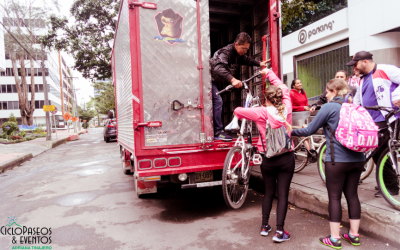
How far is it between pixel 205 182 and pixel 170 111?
1.15 metres

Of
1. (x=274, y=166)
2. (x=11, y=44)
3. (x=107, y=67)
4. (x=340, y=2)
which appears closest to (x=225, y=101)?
(x=274, y=166)

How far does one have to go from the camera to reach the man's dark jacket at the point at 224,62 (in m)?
4.18

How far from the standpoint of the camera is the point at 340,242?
2.84 meters

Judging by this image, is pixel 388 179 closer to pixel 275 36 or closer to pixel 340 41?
pixel 275 36

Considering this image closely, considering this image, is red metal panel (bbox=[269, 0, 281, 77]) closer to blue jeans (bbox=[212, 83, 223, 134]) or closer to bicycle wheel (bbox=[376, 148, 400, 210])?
blue jeans (bbox=[212, 83, 223, 134])

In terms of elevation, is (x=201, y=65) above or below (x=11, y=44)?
below

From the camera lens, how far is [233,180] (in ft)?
12.0

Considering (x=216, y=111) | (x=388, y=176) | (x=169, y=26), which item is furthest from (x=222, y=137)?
(x=388, y=176)

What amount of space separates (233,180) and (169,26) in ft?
7.62

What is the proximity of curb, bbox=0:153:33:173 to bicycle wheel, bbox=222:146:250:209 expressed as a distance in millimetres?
8666

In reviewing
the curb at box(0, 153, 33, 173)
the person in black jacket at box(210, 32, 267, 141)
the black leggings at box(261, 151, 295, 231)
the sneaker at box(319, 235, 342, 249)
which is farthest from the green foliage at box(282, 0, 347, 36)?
the curb at box(0, 153, 33, 173)

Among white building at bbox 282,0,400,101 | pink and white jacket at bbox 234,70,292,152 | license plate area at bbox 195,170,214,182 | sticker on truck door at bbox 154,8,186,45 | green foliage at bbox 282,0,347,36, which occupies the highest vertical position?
green foliage at bbox 282,0,347,36

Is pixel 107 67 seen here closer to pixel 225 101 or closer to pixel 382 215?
pixel 225 101

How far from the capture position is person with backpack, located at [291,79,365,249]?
2.71 metres
